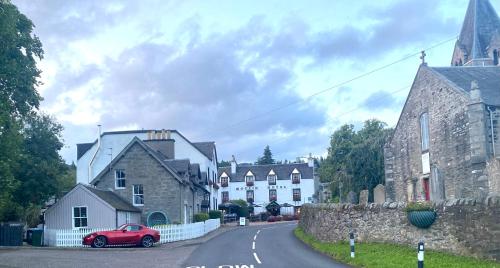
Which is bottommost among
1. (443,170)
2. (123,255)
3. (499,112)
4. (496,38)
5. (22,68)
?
(123,255)

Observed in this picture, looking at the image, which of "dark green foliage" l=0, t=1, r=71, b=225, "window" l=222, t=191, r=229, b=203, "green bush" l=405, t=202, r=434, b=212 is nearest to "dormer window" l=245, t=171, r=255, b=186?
"window" l=222, t=191, r=229, b=203

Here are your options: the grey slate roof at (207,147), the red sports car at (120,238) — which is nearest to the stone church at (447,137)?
the red sports car at (120,238)

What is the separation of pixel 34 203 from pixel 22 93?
51.1 feet

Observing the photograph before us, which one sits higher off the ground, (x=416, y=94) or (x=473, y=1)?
(x=473, y=1)

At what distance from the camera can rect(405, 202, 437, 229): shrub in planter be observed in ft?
63.1

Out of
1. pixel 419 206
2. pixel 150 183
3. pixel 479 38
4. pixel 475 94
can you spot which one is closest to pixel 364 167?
pixel 479 38

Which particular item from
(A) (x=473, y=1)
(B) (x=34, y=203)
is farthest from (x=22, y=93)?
(A) (x=473, y=1)

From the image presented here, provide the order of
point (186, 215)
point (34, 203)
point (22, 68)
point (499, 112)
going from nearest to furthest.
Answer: point (22, 68) < point (499, 112) < point (34, 203) < point (186, 215)

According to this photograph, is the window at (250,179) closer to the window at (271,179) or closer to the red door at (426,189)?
the window at (271,179)

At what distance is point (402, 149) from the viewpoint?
39.5m

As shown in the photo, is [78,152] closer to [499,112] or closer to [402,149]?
[402,149]

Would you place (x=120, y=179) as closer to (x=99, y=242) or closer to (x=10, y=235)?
(x=10, y=235)

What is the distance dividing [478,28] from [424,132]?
20.7m

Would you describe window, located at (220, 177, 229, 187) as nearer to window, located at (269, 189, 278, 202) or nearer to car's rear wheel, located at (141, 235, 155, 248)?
window, located at (269, 189, 278, 202)
